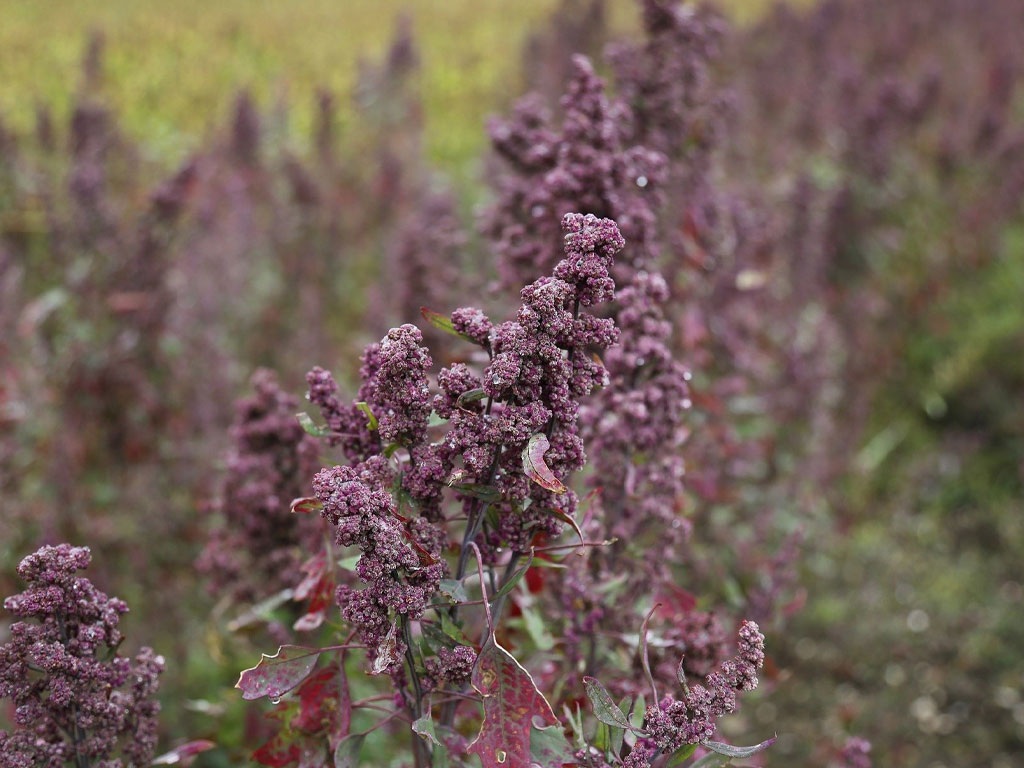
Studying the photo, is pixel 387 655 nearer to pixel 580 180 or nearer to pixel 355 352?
pixel 580 180

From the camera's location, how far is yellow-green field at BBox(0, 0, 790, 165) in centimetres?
960

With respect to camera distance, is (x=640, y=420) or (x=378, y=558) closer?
(x=378, y=558)

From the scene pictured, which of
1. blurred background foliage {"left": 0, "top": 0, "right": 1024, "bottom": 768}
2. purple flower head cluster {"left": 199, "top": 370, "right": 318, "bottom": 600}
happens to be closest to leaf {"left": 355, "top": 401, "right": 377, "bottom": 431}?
purple flower head cluster {"left": 199, "top": 370, "right": 318, "bottom": 600}

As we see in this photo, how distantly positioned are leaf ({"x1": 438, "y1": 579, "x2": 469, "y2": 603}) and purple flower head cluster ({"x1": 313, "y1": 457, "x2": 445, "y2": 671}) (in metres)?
0.03

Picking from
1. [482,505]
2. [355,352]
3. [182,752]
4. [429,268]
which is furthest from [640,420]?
[355,352]

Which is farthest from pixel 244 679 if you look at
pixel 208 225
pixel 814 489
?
pixel 208 225

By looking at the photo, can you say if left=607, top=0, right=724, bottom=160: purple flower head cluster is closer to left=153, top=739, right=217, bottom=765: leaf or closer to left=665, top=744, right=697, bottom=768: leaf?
left=665, top=744, right=697, bottom=768: leaf

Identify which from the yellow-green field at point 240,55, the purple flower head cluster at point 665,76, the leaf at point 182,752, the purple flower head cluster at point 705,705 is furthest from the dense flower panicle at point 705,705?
the yellow-green field at point 240,55

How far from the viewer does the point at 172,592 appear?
13.4 ft

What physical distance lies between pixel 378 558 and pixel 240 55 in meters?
11.6

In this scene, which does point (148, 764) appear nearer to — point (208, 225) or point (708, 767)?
point (708, 767)

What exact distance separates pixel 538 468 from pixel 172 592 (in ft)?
10.8

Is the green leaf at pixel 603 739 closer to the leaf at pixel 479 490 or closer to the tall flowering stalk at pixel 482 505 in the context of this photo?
the tall flowering stalk at pixel 482 505

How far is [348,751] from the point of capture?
1490 mm
